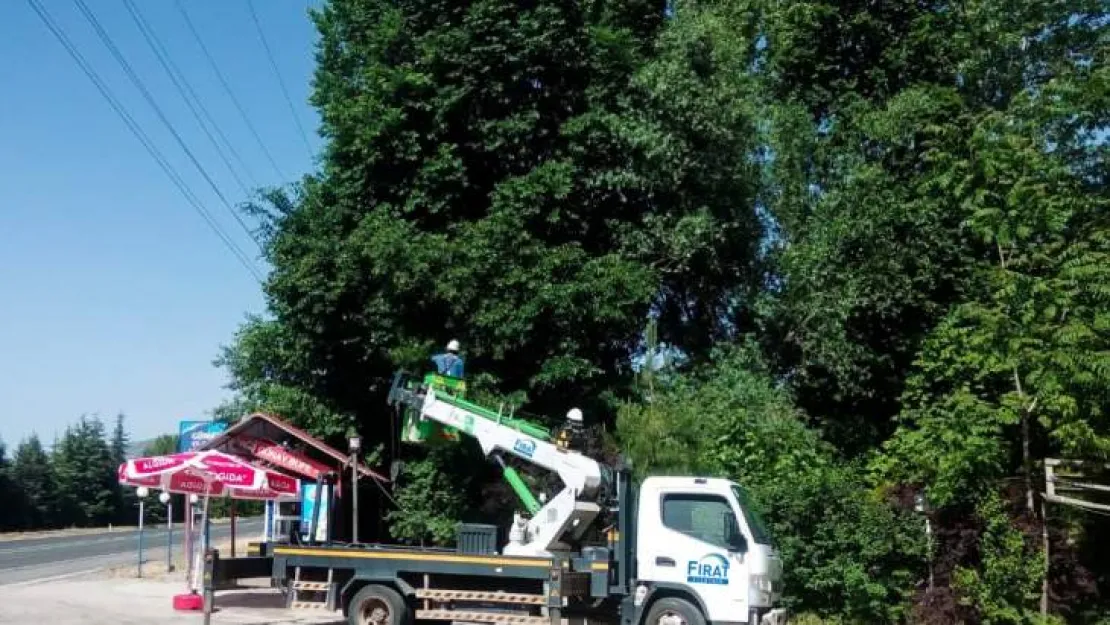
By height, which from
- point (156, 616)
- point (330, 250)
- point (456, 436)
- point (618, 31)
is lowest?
point (156, 616)

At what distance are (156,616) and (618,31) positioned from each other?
52.0 feet

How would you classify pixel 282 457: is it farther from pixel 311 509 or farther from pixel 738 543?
pixel 738 543

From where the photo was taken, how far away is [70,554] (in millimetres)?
40812

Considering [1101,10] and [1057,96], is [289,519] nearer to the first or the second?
[1057,96]

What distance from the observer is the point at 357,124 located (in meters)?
24.1

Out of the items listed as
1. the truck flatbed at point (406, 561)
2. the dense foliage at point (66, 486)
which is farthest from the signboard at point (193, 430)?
the dense foliage at point (66, 486)

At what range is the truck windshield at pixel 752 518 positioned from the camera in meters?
15.0

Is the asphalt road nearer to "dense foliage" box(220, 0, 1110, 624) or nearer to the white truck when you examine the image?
"dense foliage" box(220, 0, 1110, 624)

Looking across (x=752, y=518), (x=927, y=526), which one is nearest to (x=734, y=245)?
(x=927, y=526)

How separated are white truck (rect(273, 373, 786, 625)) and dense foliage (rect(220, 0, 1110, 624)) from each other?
3.86 meters

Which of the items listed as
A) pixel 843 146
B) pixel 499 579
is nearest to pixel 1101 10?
pixel 843 146

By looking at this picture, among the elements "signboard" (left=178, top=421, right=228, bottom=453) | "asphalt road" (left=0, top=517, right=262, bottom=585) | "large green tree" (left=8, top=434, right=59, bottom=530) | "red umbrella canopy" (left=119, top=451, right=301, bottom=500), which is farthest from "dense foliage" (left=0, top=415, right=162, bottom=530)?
"red umbrella canopy" (left=119, top=451, right=301, bottom=500)

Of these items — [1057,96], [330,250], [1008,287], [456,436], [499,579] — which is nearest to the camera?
[499,579]

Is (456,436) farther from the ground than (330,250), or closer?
closer
